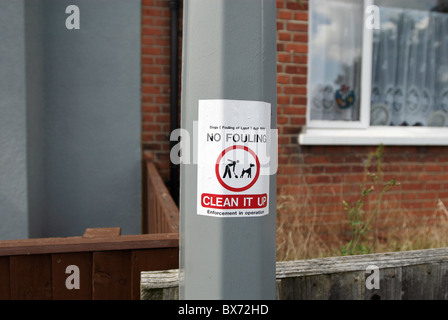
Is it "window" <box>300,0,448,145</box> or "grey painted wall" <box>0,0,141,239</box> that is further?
"window" <box>300,0,448,145</box>

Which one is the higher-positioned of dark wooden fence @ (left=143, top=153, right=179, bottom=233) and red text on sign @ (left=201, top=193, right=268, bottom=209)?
red text on sign @ (left=201, top=193, right=268, bottom=209)

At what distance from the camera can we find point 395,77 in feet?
14.5

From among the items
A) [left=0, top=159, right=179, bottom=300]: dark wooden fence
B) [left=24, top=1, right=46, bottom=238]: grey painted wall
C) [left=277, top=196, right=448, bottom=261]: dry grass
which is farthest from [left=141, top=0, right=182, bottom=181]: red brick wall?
[left=0, top=159, right=179, bottom=300]: dark wooden fence

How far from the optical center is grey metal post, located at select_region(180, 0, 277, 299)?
0.82 meters

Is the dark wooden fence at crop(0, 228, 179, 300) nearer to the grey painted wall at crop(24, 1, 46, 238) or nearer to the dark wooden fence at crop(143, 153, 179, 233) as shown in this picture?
the dark wooden fence at crop(143, 153, 179, 233)

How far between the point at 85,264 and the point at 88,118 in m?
2.24

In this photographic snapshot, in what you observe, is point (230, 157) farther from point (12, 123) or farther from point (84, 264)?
point (12, 123)

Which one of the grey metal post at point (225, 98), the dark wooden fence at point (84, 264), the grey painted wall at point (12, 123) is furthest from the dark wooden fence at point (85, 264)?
the grey painted wall at point (12, 123)

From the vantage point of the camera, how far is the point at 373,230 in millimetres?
3996

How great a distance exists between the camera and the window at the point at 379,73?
4078mm

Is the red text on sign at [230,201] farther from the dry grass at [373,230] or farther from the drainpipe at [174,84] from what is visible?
the drainpipe at [174,84]

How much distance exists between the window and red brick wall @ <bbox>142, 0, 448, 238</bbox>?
0.16 meters

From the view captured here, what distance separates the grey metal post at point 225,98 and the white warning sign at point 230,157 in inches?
0.5
